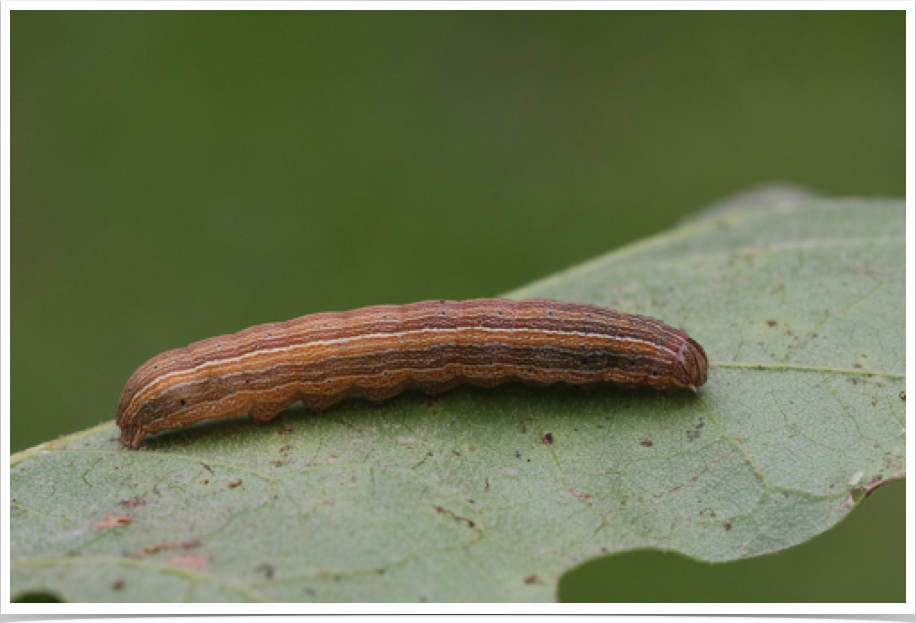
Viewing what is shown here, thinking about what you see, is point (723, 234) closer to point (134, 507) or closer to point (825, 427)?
point (825, 427)

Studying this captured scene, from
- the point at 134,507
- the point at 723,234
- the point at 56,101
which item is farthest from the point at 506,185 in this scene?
the point at 134,507

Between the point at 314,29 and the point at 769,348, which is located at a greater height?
the point at 314,29

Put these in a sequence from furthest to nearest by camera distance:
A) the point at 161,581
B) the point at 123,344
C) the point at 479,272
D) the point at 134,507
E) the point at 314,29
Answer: the point at 314,29 < the point at 479,272 < the point at 123,344 < the point at 134,507 < the point at 161,581

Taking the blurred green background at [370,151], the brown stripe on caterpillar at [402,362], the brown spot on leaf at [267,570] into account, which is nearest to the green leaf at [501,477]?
the brown spot on leaf at [267,570]

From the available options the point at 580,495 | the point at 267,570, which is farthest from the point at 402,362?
the point at 267,570

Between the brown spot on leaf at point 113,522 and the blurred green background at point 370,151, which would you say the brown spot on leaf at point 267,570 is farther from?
the blurred green background at point 370,151

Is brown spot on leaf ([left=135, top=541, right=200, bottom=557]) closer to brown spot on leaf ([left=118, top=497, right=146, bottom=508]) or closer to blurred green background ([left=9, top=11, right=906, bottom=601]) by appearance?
brown spot on leaf ([left=118, top=497, right=146, bottom=508])
